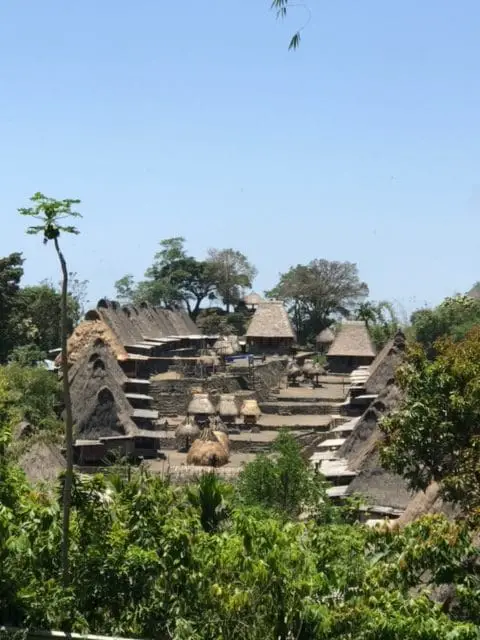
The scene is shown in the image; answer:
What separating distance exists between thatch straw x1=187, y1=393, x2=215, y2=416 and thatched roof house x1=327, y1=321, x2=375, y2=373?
65.3 ft

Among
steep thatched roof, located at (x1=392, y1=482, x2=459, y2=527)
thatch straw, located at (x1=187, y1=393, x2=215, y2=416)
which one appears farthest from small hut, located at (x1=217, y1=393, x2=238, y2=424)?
steep thatched roof, located at (x1=392, y1=482, x2=459, y2=527)

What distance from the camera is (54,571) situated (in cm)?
1065

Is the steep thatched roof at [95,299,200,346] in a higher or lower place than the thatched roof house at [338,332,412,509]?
higher

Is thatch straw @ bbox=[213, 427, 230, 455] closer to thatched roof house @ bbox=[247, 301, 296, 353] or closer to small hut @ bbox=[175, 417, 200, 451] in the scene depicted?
small hut @ bbox=[175, 417, 200, 451]

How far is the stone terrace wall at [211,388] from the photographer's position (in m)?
42.2

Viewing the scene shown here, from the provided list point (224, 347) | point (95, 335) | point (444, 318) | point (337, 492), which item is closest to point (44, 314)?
point (224, 347)

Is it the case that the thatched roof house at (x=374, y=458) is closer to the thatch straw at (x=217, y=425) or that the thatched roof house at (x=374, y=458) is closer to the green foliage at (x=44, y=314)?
the thatch straw at (x=217, y=425)

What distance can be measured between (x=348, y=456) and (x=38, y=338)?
3304 cm

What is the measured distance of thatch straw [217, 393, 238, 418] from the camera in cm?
3912

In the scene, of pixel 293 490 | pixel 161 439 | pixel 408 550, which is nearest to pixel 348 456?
pixel 293 490

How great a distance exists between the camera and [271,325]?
6144 centimetres

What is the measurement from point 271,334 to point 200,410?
23.5 metres

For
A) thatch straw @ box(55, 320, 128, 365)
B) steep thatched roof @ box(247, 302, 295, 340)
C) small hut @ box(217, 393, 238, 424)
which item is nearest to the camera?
small hut @ box(217, 393, 238, 424)

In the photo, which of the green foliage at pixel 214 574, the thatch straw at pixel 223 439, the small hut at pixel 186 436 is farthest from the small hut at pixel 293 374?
the green foliage at pixel 214 574
